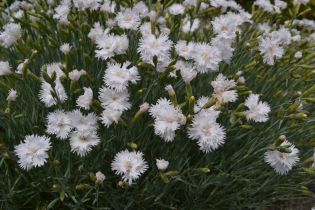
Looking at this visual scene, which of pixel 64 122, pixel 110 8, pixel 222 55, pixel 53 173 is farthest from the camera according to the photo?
pixel 110 8

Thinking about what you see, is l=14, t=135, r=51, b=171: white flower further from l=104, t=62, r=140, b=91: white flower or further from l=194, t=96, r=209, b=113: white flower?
l=194, t=96, r=209, b=113: white flower

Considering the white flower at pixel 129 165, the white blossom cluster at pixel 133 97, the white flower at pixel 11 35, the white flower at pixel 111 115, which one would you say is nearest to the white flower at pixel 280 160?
the white blossom cluster at pixel 133 97

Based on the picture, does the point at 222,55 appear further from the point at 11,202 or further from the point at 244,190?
the point at 11,202

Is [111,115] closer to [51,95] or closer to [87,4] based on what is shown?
[51,95]

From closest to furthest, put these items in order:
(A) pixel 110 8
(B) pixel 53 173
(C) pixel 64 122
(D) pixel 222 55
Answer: (C) pixel 64 122 → (B) pixel 53 173 → (D) pixel 222 55 → (A) pixel 110 8

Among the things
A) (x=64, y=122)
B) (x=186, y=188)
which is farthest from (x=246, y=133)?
(x=64, y=122)

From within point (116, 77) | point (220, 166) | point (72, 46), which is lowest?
point (220, 166)

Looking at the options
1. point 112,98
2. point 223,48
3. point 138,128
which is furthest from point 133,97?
point 223,48
